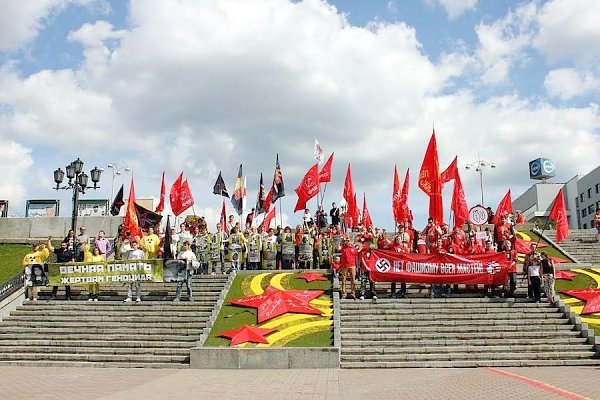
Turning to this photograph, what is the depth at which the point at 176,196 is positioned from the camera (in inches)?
1004

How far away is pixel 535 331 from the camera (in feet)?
46.2

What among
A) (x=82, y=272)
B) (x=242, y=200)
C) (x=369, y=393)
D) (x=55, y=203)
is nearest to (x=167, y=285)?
(x=82, y=272)

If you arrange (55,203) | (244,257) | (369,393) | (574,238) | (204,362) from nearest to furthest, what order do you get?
(369,393), (204,362), (244,257), (574,238), (55,203)

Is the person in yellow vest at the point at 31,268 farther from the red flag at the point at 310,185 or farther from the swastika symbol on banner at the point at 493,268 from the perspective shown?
Answer: the swastika symbol on banner at the point at 493,268

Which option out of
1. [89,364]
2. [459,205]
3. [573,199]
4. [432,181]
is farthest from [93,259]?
[573,199]

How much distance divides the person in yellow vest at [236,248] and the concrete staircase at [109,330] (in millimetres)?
1531

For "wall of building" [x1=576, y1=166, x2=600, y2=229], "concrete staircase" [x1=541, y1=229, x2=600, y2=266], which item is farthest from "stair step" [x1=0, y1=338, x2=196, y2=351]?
"wall of building" [x1=576, y1=166, x2=600, y2=229]

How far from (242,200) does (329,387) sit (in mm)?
17552

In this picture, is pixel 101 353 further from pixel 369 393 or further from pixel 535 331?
pixel 535 331

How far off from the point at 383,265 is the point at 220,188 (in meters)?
12.1

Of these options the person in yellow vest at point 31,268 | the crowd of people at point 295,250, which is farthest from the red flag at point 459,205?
the person in yellow vest at point 31,268

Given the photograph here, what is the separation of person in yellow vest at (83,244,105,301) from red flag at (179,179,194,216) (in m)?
6.81

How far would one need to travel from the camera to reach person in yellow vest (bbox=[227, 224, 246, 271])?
63.8ft

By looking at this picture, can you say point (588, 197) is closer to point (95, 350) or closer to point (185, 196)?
point (185, 196)
